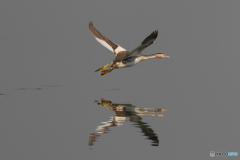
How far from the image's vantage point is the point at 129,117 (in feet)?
68.5

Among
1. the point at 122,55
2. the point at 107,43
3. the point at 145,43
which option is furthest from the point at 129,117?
the point at 107,43

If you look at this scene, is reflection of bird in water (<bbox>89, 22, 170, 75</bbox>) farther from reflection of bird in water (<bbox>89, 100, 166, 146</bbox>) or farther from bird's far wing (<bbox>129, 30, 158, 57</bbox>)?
reflection of bird in water (<bbox>89, 100, 166, 146</bbox>)

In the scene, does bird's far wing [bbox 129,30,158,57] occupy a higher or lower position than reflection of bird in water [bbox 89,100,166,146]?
higher


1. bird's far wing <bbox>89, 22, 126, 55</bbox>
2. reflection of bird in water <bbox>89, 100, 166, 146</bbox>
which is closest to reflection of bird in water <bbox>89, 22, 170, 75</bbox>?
bird's far wing <bbox>89, 22, 126, 55</bbox>

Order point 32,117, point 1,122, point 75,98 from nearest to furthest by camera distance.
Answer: point 1,122 < point 32,117 < point 75,98

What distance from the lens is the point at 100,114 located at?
2192cm

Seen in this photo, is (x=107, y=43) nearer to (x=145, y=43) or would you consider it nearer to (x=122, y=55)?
(x=122, y=55)

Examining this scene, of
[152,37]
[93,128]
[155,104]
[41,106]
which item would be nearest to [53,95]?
[41,106]

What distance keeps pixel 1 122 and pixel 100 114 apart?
4219 millimetres

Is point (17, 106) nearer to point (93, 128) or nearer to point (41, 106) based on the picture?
point (41, 106)

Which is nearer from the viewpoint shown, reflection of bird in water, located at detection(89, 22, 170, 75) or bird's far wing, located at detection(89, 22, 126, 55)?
reflection of bird in water, located at detection(89, 22, 170, 75)

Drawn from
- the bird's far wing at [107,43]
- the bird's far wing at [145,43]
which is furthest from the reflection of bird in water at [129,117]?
the bird's far wing at [107,43]

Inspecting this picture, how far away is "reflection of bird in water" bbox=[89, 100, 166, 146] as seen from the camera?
710 inches

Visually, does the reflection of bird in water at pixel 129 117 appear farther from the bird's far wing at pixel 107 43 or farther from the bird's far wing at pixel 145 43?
the bird's far wing at pixel 107 43
